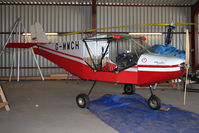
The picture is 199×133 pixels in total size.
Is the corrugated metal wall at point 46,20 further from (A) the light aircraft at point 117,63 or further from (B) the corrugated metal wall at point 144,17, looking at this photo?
(A) the light aircraft at point 117,63

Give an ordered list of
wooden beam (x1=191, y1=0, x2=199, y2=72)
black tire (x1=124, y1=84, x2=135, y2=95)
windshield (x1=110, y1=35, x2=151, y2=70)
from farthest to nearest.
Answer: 1. wooden beam (x1=191, y1=0, x2=199, y2=72)
2. black tire (x1=124, y1=84, x2=135, y2=95)
3. windshield (x1=110, y1=35, x2=151, y2=70)

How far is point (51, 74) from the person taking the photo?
1475 centimetres

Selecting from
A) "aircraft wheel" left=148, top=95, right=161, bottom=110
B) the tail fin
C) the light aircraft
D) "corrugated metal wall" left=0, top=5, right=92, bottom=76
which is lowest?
"aircraft wheel" left=148, top=95, right=161, bottom=110

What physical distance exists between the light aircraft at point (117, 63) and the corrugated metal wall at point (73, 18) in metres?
8.37

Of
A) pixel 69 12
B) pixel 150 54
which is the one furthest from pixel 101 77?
pixel 69 12

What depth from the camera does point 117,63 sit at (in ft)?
18.1

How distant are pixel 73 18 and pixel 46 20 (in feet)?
6.57

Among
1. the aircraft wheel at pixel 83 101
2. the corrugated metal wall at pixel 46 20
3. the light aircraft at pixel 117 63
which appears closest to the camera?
the light aircraft at pixel 117 63

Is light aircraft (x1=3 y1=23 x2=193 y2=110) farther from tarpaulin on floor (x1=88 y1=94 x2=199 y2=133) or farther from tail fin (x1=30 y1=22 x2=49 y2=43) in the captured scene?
tail fin (x1=30 y1=22 x2=49 y2=43)

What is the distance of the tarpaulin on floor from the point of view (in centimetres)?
395

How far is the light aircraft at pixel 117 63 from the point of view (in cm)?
475

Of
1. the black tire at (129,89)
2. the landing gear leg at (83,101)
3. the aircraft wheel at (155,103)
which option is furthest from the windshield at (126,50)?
the black tire at (129,89)

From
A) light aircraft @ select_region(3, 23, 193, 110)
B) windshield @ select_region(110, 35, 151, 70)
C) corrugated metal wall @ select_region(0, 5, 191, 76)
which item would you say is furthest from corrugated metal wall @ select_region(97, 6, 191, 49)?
windshield @ select_region(110, 35, 151, 70)

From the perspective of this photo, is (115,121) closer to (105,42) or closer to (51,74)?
(105,42)
